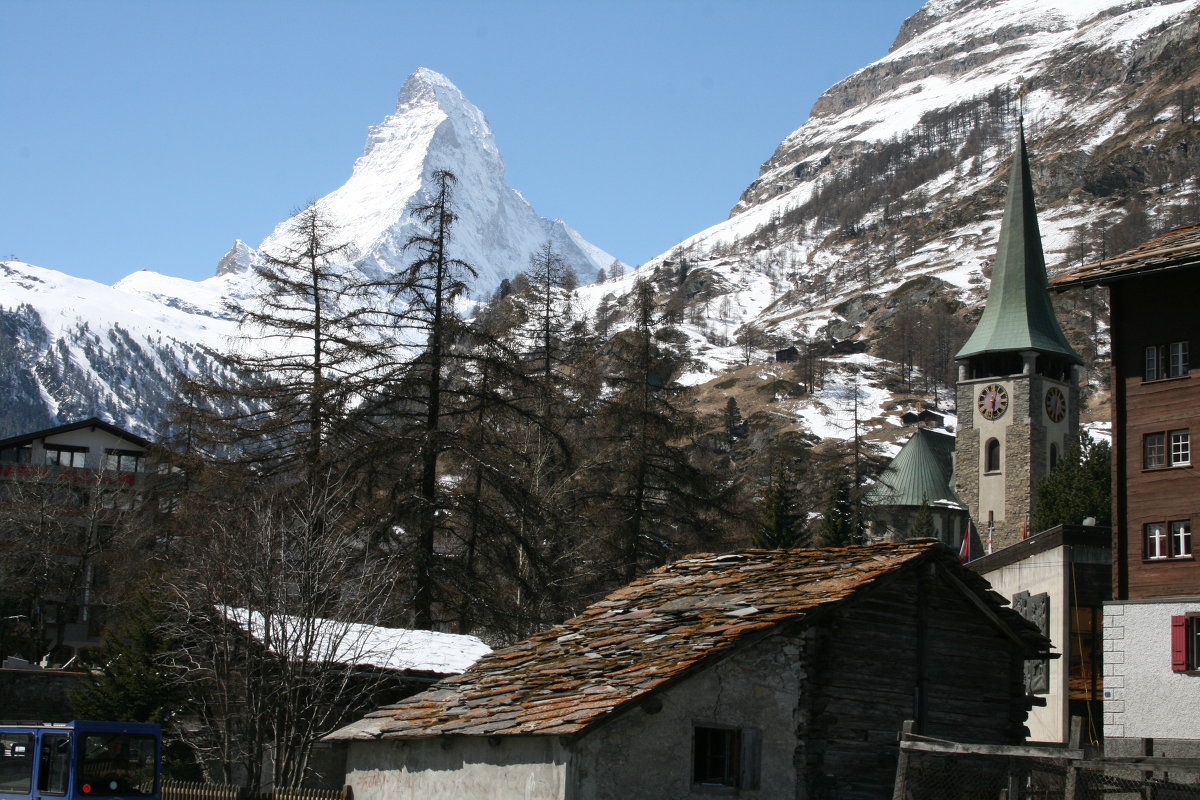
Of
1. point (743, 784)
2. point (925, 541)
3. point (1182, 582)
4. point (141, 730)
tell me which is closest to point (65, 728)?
point (141, 730)

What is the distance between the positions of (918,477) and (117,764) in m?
86.8

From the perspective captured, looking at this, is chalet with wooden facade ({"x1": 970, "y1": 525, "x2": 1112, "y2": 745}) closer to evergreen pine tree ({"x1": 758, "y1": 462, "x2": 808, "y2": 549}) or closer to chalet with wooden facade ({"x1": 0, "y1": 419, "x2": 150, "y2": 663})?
evergreen pine tree ({"x1": 758, "y1": 462, "x2": 808, "y2": 549})

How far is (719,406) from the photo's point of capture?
7185 inches

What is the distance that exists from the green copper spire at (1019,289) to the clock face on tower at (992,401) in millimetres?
2407

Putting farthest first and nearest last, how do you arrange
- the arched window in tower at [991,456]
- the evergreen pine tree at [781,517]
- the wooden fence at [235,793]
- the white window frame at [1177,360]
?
the arched window in tower at [991,456]
the evergreen pine tree at [781,517]
the white window frame at [1177,360]
the wooden fence at [235,793]

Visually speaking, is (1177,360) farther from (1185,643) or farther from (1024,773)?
(1024,773)

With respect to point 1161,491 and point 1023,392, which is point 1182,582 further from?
point 1023,392

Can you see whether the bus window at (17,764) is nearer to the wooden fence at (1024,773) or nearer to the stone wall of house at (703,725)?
the stone wall of house at (703,725)

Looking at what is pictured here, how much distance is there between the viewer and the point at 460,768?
58.5ft

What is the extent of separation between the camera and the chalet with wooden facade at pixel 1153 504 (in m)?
29.9

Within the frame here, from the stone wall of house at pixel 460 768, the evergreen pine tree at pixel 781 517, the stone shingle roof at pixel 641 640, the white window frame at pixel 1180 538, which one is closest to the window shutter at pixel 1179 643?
the white window frame at pixel 1180 538

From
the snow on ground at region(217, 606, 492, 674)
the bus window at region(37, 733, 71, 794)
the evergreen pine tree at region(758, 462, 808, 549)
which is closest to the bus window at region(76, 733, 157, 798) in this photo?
the bus window at region(37, 733, 71, 794)

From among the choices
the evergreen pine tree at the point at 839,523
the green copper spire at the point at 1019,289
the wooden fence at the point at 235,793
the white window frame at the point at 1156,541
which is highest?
the green copper spire at the point at 1019,289

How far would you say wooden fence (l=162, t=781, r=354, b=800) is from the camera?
20.4 metres
